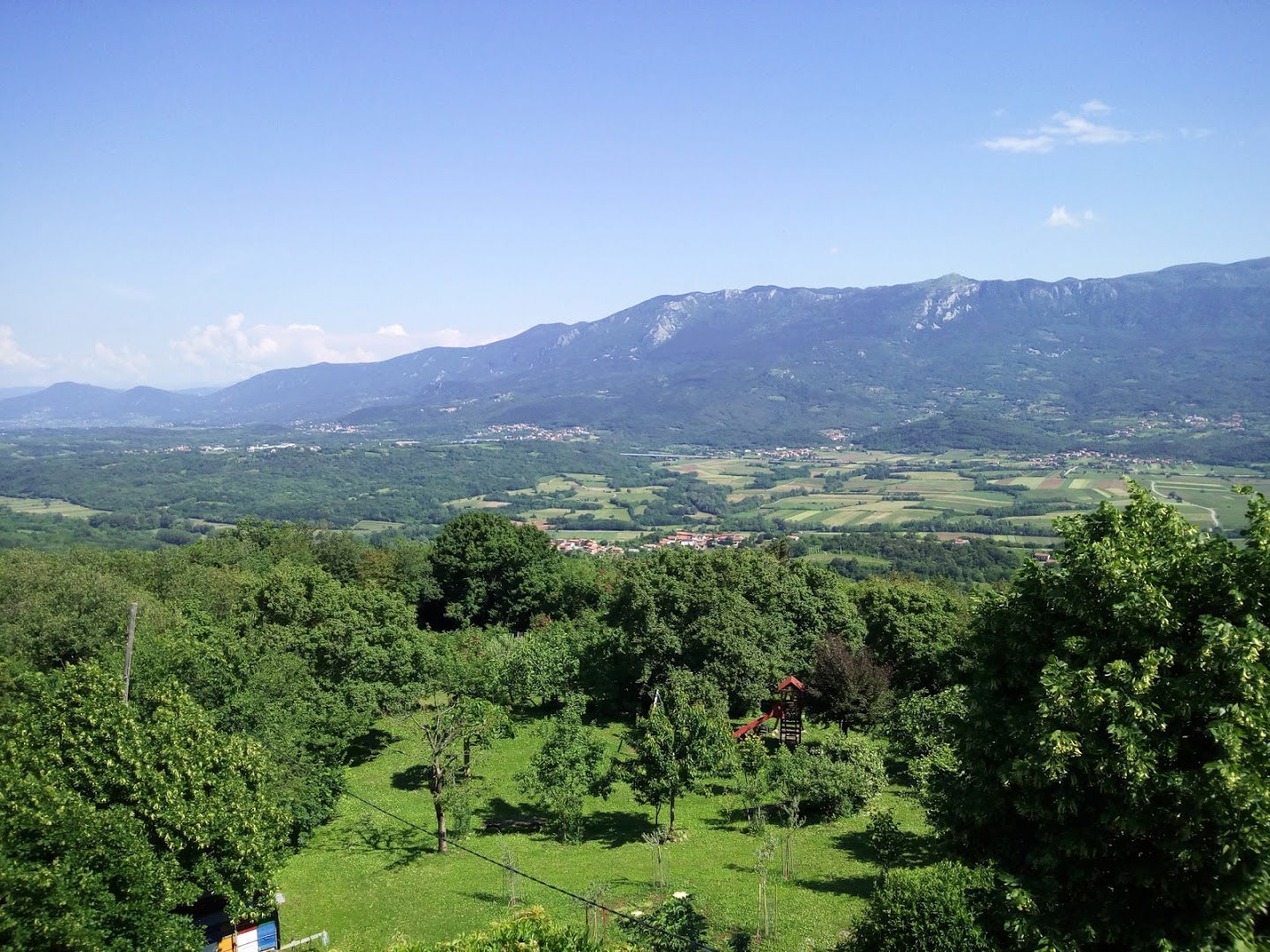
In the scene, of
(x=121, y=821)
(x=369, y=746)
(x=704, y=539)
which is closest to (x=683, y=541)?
(x=704, y=539)

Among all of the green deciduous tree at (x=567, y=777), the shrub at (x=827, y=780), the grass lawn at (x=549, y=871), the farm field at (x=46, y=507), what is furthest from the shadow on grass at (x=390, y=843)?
the farm field at (x=46, y=507)

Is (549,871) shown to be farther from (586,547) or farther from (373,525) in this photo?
(373,525)

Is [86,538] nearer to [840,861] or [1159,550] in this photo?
[840,861]

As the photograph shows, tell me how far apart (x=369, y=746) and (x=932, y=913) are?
Result: 75.6 feet

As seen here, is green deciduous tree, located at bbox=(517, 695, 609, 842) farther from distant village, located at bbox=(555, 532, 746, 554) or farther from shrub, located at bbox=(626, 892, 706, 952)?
distant village, located at bbox=(555, 532, 746, 554)

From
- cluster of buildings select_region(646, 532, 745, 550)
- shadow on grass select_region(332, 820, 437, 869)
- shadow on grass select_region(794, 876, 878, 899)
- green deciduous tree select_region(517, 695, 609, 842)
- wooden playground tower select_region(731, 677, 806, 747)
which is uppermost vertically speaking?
green deciduous tree select_region(517, 695, 609, 842)

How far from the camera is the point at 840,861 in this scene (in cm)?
1786

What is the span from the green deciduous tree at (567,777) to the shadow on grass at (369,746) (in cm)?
849

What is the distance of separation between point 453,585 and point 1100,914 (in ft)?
126

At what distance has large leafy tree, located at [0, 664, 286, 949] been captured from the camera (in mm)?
10664

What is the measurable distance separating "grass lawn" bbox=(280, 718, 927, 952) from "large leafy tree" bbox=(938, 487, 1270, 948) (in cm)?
571

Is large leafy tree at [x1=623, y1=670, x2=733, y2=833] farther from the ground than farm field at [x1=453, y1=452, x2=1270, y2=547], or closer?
farther from the ground

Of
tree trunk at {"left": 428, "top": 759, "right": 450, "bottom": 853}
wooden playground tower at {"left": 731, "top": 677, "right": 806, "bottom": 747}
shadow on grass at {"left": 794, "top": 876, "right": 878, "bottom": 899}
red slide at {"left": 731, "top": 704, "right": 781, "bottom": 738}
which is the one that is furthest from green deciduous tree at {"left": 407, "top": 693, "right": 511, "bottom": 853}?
shadow on grass at {"left": 794, "top": 876, "right": 878, "bottom": 899}

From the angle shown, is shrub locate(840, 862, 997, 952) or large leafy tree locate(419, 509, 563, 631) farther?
large leafy tree locate(419, 509, 563, 631)
